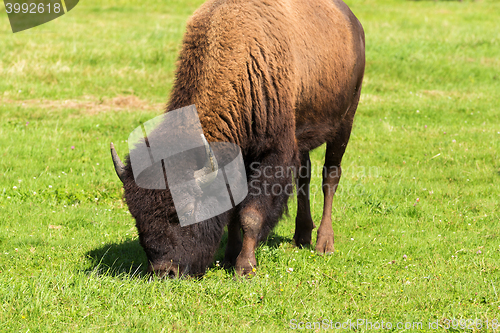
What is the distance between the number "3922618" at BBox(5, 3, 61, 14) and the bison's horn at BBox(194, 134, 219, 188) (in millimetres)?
20756

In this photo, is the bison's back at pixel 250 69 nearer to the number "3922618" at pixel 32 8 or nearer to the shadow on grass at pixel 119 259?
the shadow on grass at pixel 119 259

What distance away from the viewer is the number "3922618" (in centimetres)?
2221

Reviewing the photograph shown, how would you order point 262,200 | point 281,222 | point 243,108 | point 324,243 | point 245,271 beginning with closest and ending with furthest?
point 243,108, point 262,200, point 245,271, point 324,243, point 281,222

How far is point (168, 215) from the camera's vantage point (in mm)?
4160

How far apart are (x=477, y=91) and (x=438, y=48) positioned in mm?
4200

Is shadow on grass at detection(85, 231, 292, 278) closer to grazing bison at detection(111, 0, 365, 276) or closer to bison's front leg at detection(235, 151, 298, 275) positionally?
bison's front leg at detection(235, 151, 298, 275)

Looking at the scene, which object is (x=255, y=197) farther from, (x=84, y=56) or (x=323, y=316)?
(x=84, y=56)

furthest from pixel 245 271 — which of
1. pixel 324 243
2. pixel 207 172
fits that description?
pixel 324 243

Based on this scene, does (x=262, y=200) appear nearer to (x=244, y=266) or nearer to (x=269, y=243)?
(x=244, y=266)

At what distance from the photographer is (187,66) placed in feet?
14.8

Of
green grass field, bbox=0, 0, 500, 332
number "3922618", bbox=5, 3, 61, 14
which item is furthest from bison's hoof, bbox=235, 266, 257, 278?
number "3922618", bbox=5, 3, 61, 14

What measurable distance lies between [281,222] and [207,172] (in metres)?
3.05

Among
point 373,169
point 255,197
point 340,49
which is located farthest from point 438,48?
point 255,197

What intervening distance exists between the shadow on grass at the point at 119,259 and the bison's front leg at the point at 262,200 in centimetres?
98
